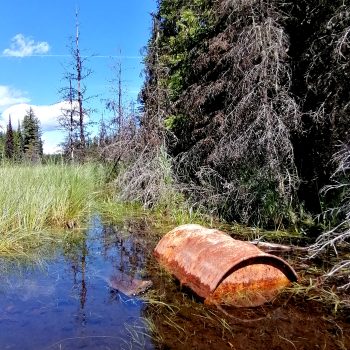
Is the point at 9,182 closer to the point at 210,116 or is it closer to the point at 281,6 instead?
the point at 210,116

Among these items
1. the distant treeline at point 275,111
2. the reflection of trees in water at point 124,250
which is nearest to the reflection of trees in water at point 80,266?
the reflection of trees in water at point 124,250

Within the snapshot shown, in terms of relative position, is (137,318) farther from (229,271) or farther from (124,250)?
(124,250)

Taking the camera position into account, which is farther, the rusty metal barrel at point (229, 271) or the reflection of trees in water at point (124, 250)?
the reflection of trees in water at point (124, 250)

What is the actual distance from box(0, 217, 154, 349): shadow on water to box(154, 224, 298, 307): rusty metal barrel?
22.3 inches

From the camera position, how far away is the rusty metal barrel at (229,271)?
3.51 m

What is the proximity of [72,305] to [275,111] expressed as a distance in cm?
467

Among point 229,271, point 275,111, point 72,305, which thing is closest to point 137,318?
point 72,305

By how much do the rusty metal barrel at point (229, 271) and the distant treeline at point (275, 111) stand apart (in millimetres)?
2420

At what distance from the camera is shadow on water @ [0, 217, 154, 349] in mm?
2844

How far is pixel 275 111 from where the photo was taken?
21.7ft

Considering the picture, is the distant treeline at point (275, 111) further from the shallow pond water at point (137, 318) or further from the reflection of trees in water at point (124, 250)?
the shallow pond water at point (137, 318)

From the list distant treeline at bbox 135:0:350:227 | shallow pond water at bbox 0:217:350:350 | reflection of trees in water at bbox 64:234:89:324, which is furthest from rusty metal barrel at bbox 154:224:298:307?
distant treeline at bbox 135:0:350:227

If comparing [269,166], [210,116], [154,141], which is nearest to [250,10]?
[210,116]

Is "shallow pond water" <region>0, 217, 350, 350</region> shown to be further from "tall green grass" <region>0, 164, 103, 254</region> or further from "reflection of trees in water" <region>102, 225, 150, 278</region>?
"tall green grass" <region>0, 164, 103, 254</region>
